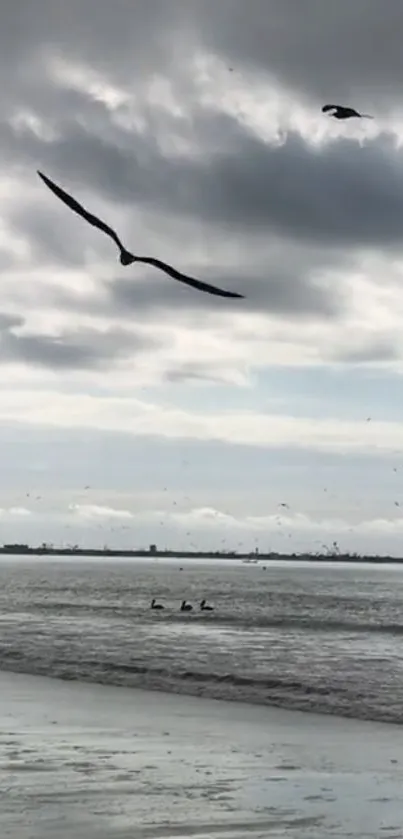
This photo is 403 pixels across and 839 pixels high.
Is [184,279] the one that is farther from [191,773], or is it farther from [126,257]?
[191,773]

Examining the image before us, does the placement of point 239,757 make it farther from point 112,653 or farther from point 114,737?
point 112,653

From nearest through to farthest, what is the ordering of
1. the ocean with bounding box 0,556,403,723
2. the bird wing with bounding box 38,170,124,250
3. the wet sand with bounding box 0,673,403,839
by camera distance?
the bird wing with bounding box 38,170,124,250 → the wet sand with bounding box 0,673,403,839 → the ocean with bounding box 0,556,403,723

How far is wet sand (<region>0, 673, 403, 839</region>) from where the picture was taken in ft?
37.1

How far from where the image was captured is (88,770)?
14000 mm

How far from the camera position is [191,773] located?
1415 centimetres

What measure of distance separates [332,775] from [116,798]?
324cm

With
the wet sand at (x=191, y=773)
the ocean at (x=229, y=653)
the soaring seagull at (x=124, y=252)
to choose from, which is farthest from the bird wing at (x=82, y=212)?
the ocean at (x=229, y=653)

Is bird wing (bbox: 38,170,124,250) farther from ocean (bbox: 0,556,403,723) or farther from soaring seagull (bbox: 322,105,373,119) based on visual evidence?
ocean (bbox: 0,556,403,723)

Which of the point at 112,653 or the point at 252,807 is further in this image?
the point at 112,653

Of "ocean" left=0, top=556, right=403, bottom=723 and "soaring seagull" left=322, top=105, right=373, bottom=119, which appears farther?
"ocean" left=0, top=556, right=403, bottom=723

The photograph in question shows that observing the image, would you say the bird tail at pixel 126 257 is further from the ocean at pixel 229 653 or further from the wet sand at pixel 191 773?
the ocean at pixel 229 653

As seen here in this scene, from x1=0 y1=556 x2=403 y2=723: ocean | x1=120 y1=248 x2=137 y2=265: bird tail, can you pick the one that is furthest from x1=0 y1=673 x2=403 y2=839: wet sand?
x1=120 y1=248 x2=137 y2=265: bird tail

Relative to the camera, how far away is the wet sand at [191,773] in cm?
1130


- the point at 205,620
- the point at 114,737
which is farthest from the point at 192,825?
the point at 205,620
